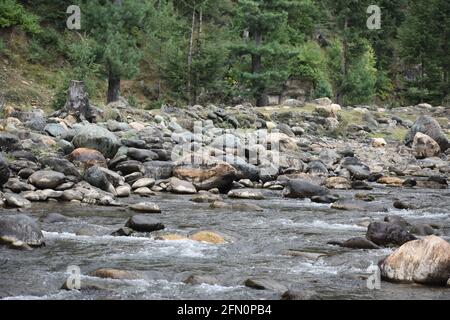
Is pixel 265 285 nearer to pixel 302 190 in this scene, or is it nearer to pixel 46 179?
pixel 46 179

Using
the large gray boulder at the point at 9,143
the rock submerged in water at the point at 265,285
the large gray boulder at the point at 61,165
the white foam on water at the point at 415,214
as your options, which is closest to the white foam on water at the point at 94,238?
the rock submerged in water at the point at 265,285

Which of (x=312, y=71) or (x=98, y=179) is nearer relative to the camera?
(x=98, y=179)

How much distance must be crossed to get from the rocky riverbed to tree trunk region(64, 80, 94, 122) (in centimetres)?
33

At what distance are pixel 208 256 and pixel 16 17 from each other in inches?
1002

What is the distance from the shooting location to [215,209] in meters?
13.6

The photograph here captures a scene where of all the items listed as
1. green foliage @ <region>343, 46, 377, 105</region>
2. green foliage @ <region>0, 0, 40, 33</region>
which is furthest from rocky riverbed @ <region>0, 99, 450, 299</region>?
green foliage @ <region>343, 46, 377, 105</region>

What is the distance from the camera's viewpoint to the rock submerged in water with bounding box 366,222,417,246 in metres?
10.0

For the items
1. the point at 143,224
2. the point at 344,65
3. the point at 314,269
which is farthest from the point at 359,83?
the point at 314,269

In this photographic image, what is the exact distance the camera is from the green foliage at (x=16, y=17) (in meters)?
30.9

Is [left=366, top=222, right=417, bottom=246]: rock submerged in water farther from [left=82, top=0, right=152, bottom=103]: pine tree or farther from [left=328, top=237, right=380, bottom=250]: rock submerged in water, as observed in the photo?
[left=82, top=0, right=152, bottom=103]: pine tree

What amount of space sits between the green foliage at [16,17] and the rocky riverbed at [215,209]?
9.90 metres

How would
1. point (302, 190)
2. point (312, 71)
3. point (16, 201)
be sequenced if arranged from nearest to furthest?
point (16, 201) → point (302, 190) → point (312, 71)

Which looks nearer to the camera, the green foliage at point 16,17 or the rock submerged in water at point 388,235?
the rock submerged in water at point 388,235

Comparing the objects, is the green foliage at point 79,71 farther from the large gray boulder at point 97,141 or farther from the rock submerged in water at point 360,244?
the rock submerged in water at point 360,244
